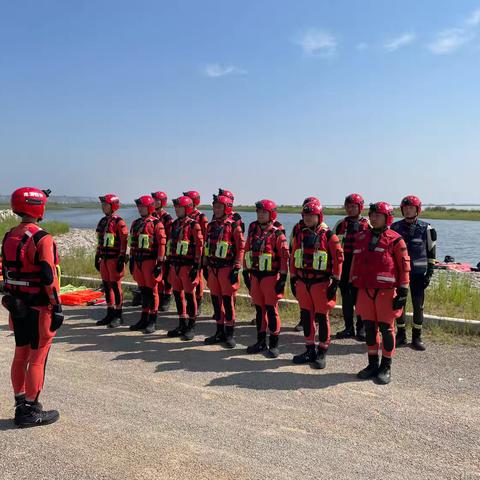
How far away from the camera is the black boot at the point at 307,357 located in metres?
6.07

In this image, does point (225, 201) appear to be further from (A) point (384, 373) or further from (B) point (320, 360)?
(A) point (384, 373)

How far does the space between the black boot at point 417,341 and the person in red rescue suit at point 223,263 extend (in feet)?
8.92

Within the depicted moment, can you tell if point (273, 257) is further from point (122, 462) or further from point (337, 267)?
point (122, 462)

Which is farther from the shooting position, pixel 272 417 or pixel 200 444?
pixel 272 417

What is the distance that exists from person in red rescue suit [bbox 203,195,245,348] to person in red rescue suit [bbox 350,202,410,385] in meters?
2.01

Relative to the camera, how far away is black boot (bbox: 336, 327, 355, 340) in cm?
731

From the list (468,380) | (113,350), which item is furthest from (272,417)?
(113,350)

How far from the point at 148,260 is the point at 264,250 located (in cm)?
242

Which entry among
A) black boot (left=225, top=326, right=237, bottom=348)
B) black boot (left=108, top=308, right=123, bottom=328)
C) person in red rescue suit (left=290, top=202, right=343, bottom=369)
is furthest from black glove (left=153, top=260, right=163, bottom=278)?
person in red rescue suit (left=290, top=202, right=343, bottom=369)

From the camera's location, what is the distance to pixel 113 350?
260 inches

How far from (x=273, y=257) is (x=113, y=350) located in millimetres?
2729

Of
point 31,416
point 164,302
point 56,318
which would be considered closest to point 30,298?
point 56,318

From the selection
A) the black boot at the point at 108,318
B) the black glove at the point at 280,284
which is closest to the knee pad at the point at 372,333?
the black glove at the point at 280,284

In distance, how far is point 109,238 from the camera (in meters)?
8.17
